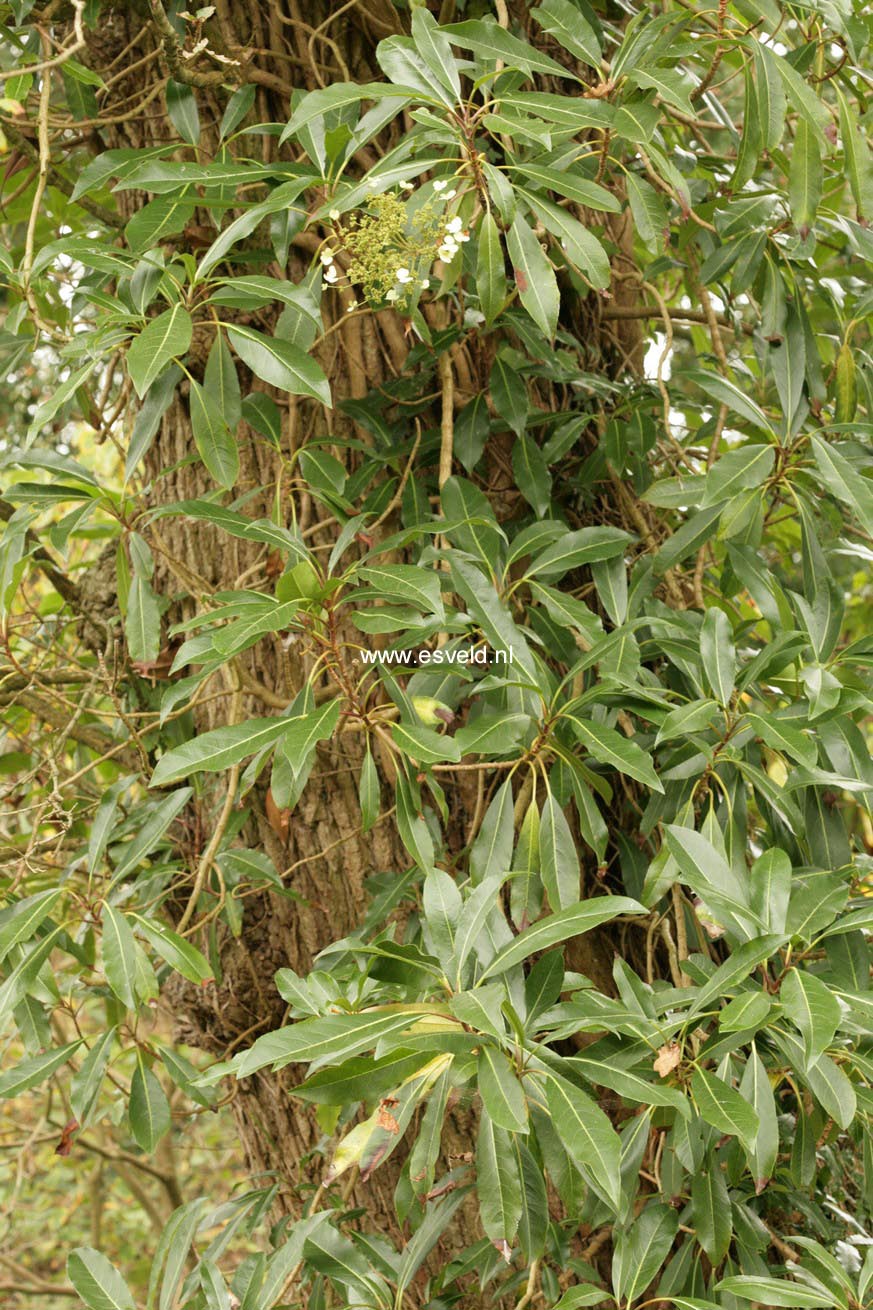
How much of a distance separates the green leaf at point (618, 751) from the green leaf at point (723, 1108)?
25cm

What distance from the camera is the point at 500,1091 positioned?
88 centimetres

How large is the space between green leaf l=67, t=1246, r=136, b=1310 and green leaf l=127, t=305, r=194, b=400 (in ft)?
2.65

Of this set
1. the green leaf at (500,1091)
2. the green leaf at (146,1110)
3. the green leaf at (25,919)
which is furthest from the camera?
the green leaf at (146,1110)

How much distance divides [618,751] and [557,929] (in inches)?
7.9

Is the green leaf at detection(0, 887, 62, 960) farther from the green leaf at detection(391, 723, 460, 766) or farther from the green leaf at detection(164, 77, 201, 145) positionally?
the green leaf at detection(164, 77, 201, 145)

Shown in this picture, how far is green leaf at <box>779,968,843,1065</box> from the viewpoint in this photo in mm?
887

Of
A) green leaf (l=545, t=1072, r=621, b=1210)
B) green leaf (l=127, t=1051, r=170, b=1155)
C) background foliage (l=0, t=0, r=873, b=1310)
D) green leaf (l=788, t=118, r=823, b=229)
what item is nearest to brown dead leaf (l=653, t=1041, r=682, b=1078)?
background foliage (l=0, t=0, r=873, b=1310)

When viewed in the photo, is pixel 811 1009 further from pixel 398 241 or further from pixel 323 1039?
pixel 398 241

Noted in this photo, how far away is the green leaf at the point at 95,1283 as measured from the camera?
110 centimetres

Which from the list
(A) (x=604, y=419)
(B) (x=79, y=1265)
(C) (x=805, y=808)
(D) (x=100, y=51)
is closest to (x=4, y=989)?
(B) (x=79, y=1265)

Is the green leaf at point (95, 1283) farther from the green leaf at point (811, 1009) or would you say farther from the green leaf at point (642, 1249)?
the green leaf at point (811, 1009)

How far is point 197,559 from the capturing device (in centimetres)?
166

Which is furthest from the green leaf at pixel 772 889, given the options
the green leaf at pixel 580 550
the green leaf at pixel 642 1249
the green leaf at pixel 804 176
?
the green leaf at pixel 804 176

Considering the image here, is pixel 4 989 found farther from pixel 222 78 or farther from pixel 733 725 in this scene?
pixel 222 78
